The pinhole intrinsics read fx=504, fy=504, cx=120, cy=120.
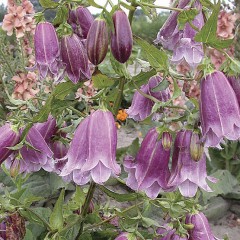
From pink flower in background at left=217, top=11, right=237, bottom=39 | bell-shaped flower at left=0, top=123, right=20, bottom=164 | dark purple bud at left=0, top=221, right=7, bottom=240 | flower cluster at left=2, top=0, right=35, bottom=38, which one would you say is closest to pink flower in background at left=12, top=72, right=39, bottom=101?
flower cluster at left=2, top=0, right=35, bottom=38

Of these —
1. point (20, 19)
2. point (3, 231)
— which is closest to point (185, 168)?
point (3, 231)

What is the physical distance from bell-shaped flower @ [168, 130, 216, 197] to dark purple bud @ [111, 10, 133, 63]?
0.25 metres

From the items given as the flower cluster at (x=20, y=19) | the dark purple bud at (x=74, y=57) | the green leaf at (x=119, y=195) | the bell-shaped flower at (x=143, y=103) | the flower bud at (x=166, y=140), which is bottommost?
the flower cluster at (x=20, y=19)

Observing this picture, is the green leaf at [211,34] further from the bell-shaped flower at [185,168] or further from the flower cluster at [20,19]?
the flower cluster at [20,19]

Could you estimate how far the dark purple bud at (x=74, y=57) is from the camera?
1310mm

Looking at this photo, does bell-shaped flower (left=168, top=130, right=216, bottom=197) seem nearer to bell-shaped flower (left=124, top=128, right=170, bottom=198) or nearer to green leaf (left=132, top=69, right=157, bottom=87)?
bell-shaped flower (left=124, top=128, right=170, bottom=198)

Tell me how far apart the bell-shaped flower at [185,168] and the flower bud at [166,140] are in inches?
0.7

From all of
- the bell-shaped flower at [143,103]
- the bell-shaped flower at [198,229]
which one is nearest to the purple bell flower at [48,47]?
the bell-shaped flower at [143,103]

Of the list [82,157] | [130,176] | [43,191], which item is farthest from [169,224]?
[43,191]

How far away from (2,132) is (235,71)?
64 cm

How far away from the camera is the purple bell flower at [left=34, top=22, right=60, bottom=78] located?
1.35 m

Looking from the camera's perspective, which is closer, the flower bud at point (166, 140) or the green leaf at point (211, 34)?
the green leaf at point (211, 34)

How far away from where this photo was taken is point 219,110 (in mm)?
1183

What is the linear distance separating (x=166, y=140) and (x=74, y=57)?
1.05 ft
